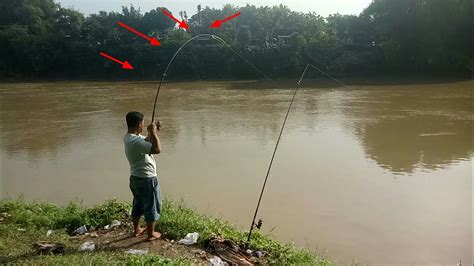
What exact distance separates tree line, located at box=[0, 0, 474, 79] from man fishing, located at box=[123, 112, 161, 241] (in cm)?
1772

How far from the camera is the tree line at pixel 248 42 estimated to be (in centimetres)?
1972

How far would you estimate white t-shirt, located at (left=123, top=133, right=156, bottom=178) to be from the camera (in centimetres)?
310

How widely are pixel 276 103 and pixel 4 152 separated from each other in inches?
310

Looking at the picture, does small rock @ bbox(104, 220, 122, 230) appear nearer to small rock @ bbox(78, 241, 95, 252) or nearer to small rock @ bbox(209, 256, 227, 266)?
small rock @ bbox(78, 241, 95, 252)

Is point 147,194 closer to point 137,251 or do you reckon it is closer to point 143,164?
point 143,164

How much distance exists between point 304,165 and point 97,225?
3.88m

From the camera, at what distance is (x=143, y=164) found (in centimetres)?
320

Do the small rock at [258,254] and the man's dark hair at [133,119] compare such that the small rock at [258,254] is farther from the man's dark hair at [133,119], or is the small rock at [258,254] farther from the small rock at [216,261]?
the man's dark hair at [133,119]

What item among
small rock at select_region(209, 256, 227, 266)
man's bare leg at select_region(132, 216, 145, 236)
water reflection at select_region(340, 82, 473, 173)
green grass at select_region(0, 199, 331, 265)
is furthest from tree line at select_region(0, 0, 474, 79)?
small rock at select_region(209, 256, 227, 266)

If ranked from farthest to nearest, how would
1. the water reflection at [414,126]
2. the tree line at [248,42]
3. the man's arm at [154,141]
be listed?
the tree line at [248,42] < the water reflection at [414,126] < the man's arm at [154,141]

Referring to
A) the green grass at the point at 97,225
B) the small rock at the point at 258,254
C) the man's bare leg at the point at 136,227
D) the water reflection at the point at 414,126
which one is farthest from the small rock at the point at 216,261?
the water reflection at the point at 414,126

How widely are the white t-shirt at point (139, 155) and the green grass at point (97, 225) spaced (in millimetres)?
582

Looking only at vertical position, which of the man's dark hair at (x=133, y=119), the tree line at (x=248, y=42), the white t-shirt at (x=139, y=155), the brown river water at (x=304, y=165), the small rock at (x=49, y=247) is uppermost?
the tree line at (x=248, y=42)

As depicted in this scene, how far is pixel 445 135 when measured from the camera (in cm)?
869
